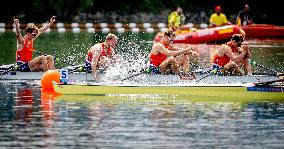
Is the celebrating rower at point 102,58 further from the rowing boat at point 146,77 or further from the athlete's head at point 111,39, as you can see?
the rowing boat at point 146,77

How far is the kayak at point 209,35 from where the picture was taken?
196ft

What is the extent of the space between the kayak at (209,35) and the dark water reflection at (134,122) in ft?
91.3

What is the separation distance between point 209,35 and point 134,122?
111 feet

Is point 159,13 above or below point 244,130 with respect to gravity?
above

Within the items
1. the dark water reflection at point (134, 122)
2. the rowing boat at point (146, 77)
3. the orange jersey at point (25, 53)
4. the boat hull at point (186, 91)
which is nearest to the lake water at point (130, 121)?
the dark water reflection at point (134, 122)

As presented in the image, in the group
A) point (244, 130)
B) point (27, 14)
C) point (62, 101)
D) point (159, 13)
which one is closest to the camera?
point (244, 130)

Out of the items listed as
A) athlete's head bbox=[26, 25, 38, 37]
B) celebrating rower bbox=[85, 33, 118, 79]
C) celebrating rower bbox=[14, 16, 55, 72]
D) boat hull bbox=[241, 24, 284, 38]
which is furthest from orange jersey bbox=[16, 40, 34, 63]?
boat hull bbox=[241, 24, 284, 38]

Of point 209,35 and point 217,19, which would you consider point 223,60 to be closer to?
point 209,35

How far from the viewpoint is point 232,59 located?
33.9 metres

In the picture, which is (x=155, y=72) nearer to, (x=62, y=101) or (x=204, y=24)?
(x=62, y=101)

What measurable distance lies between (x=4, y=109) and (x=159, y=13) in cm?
5715

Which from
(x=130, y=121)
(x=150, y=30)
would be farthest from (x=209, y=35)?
(x=130, y=121)

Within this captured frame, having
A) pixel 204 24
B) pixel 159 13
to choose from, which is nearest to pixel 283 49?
pixel 204 24

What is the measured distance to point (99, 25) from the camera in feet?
264
